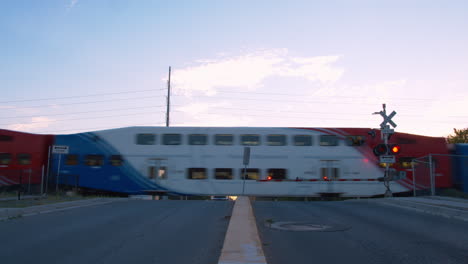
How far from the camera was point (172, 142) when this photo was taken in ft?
75.5

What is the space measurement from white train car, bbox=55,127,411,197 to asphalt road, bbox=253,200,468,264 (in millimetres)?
13540

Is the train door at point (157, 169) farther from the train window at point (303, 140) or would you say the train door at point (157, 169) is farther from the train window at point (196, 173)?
the train window at point (303, 140)

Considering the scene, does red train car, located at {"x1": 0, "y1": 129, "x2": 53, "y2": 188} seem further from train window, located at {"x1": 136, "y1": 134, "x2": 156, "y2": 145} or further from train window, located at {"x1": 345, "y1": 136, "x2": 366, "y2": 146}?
train window, located at {"x1": 345, "y1": 136, "x2": 366, "y2": 146}

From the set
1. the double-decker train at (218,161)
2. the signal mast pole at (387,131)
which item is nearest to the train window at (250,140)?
the double-decker train at (218,161)

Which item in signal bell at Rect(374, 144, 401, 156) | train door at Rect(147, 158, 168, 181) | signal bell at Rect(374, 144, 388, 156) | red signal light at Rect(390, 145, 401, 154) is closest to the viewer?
red signal light at Rect(390, 145, 401, 154)

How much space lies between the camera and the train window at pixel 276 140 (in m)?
23.0

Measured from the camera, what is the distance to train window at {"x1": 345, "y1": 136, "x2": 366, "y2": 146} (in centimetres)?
2298

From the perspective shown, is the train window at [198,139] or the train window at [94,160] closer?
the train window at [94,160]

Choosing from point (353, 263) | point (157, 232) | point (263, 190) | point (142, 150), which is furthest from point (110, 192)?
point (353, 263)

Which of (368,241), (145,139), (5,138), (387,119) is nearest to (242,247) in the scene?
(368,241)

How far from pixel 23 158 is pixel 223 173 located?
11863 mm

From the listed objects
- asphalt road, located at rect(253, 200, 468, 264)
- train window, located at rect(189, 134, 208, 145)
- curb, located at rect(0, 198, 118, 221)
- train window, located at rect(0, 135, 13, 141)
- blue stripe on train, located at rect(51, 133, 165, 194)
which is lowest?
curb, located at rect(0, 198, 118, 221)

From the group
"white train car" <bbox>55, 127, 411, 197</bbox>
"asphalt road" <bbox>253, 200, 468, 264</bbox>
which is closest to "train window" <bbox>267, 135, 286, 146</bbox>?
"white train car" <bbox>55, 127, 411, 197</bbox>

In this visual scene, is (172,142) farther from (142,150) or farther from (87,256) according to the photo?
(87,256)
